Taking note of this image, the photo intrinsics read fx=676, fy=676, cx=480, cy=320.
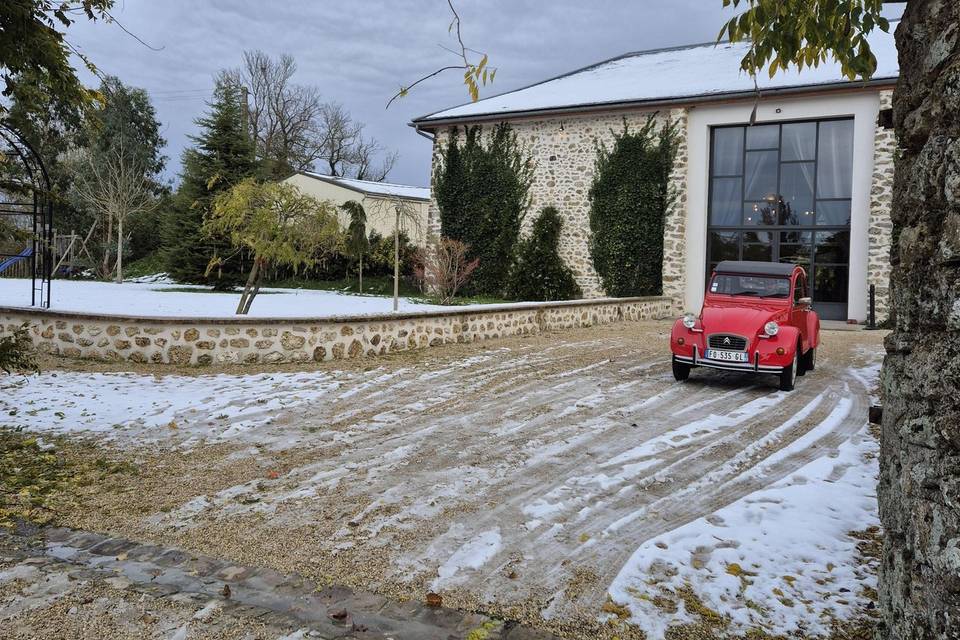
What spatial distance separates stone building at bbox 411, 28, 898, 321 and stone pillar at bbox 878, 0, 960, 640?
16305 millimetres

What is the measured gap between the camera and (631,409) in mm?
6988

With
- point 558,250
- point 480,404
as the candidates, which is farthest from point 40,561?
point 558,250

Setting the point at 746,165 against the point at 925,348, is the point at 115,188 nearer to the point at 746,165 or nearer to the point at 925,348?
the point at 746,165

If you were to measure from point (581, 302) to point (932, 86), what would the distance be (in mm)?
12833

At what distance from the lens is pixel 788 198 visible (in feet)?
59.1

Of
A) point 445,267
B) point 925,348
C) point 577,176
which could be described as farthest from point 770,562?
point 577,176

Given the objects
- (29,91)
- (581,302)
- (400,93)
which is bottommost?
(581,302)

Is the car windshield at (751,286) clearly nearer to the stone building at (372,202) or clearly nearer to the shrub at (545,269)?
the shrub at (545,269)

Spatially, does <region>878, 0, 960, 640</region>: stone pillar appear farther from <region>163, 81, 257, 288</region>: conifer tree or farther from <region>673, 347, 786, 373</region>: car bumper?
<region>163, 81, 257, 288</region>: conifer tree

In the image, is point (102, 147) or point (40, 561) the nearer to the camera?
point (40, 561)

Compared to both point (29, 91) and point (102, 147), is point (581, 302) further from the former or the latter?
point (102, 147)

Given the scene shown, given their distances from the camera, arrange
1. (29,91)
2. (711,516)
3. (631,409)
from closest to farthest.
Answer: (711,516), (29,91), (631,409)

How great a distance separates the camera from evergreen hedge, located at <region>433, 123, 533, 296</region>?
21969mm

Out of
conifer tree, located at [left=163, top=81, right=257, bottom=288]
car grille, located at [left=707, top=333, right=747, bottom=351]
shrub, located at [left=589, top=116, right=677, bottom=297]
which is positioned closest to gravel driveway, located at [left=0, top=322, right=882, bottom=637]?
car grille, located at [left=707, top=333, right=747, bottom=351]
